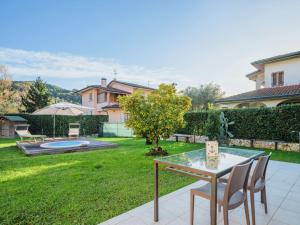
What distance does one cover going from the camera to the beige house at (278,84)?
12.6 metres

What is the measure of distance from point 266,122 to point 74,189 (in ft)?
35.3

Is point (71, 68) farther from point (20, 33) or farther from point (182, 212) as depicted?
point (182, 212)

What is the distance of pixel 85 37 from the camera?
13.6m

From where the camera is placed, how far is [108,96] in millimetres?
23297

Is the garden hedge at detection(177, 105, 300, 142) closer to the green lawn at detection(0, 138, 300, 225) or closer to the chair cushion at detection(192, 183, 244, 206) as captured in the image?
the green lawn at detection(0, 138, 300, 225)

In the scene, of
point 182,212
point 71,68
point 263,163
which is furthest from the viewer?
point 71,68

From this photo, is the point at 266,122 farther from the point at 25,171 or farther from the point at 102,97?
the point at 102,97

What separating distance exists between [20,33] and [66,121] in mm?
8468

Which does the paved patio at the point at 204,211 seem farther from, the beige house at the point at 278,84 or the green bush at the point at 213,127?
the beige house at the point at 278,84

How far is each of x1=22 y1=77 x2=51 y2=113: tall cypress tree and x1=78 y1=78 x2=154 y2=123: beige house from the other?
674cm

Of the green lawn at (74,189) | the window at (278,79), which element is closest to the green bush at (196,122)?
the window at (278,79)

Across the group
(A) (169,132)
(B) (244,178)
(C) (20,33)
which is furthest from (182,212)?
(C) (20,33)

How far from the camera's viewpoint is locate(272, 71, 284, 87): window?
14.6m

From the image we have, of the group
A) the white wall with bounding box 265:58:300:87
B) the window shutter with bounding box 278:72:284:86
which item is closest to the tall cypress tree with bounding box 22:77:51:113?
the white wall with bounding box 265:58:300:87
